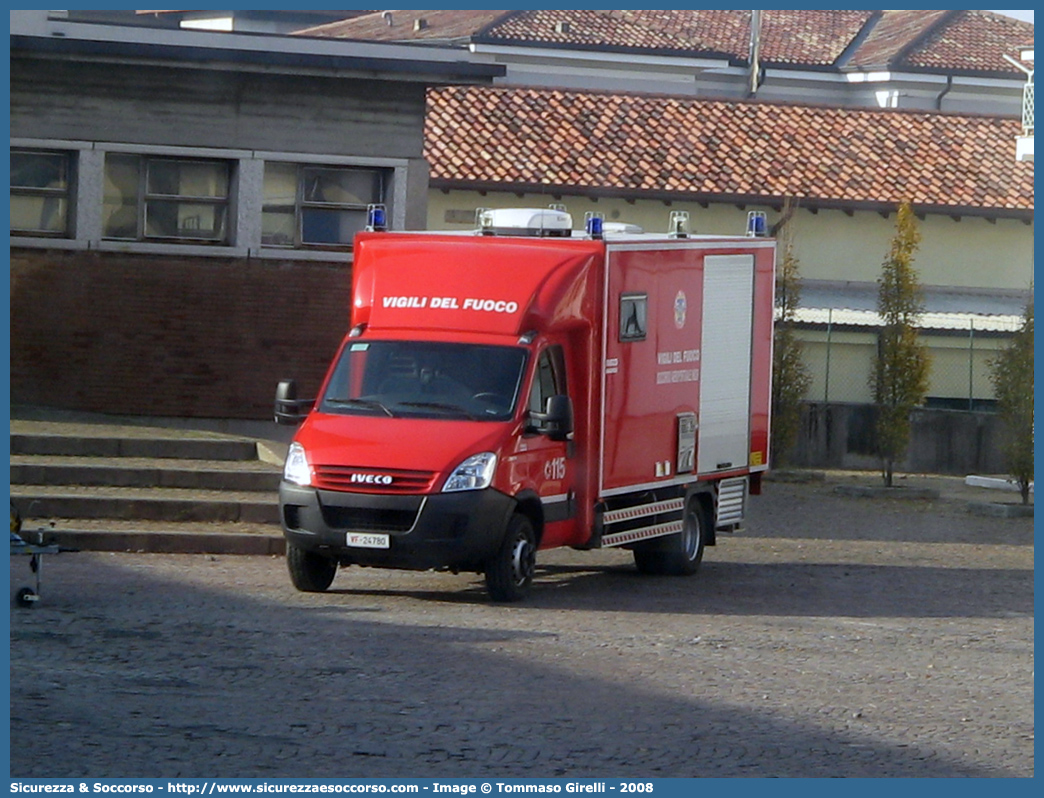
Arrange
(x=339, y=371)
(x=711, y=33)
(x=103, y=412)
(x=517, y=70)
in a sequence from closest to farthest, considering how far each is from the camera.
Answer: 1. (x=339, y=371)
2. (x=103, y=412)
3. (x=517, y=70)
4. (x=711, y=33)

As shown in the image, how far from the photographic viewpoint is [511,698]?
9.95 m

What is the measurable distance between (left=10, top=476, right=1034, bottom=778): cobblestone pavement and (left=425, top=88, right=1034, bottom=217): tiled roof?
Answer: 2149cm

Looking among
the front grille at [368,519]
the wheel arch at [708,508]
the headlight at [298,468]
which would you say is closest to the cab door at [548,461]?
the front grille at [368,519]

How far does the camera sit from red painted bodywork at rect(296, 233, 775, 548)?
13.5m

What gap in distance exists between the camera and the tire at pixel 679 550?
1616 centimetres

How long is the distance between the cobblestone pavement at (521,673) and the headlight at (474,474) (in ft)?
3.13

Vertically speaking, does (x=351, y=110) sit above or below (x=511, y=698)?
above

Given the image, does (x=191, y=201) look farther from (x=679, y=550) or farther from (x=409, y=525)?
(x=409, y=525)

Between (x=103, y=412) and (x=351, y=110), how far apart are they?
4639mm

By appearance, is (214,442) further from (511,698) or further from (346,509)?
(511,698)

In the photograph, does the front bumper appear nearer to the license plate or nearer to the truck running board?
the license plate

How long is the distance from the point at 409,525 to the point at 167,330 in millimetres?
8557

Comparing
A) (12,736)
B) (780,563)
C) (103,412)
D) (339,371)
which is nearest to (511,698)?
(12,736)

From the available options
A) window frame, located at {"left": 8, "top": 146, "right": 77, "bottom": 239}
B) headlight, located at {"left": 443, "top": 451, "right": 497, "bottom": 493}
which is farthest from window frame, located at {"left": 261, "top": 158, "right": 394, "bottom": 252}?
headlight, located at {"left": 443, "top": 451, "right": 497, "bottom": 493}
